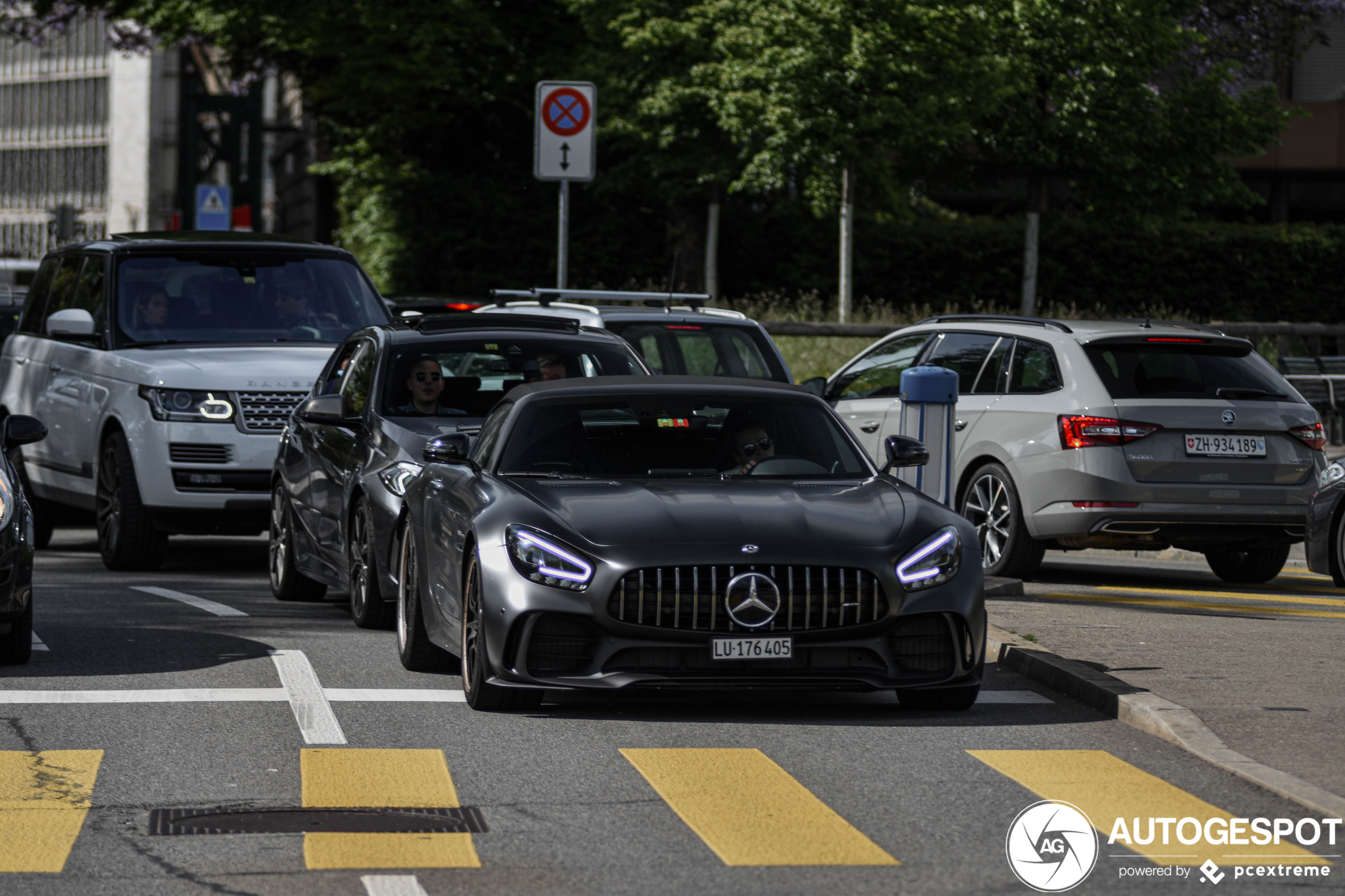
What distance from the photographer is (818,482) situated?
356 inches

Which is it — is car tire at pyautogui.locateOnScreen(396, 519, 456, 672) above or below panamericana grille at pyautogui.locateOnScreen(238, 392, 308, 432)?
below

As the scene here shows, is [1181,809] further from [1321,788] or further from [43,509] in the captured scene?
[43,509]

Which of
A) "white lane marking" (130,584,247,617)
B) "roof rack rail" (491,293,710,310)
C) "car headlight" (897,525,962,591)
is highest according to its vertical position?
"roof rack rail" (491,293,710,310)

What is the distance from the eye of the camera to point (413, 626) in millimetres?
9641

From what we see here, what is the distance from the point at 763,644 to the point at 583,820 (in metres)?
1.71

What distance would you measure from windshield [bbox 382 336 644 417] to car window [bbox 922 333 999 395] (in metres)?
2.98

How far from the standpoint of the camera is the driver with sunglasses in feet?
37.8

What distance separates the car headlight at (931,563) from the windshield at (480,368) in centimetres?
336

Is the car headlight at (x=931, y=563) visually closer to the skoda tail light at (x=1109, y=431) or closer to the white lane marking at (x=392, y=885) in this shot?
the white lane marking at (x=392, y=885)

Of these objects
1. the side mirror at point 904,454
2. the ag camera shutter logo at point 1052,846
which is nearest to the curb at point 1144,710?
the ag camera shutter logo at point 1052,846

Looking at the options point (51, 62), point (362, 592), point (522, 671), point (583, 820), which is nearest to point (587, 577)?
point (522, 671)

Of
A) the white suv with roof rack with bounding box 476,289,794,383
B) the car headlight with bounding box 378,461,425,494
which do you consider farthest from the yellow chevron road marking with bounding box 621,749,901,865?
the white suv with roof rack with bounding box 476,289,794,383

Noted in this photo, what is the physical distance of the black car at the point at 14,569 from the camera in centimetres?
943

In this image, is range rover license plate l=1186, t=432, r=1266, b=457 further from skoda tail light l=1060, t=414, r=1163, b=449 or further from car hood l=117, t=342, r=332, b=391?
car hood l=117, t=342, r=332, b=391
